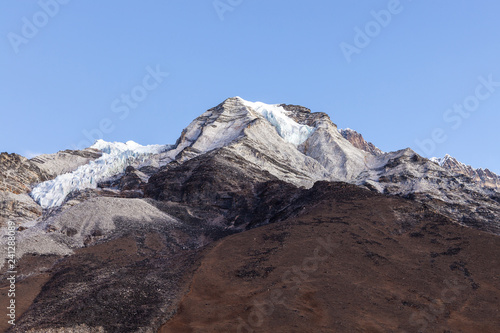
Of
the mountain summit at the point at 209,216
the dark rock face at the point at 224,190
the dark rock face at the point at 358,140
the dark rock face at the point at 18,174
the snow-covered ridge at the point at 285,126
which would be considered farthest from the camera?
the dark rock face at the point at 358,140

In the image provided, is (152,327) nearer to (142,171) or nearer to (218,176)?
(218,176)

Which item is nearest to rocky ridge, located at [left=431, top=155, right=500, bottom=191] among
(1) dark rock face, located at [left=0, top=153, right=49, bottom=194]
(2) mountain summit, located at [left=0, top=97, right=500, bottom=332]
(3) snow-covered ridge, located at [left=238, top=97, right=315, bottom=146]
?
(2) mountain summit, located at [left=0, top=97, right=500, bottom=332]

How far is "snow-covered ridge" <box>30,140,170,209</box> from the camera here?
109 meters

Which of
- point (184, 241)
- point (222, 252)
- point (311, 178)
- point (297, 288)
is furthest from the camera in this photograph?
point (311, 178)

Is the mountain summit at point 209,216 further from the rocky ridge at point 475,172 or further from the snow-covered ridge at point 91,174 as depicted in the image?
the rocky ridge at point 475,172

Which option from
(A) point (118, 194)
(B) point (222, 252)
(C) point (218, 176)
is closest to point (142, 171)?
(A) point (118, 194)

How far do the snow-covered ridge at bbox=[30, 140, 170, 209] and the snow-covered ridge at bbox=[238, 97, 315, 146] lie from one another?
109 ft

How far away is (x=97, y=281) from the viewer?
119ft

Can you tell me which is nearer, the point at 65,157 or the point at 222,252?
the point at 222,252

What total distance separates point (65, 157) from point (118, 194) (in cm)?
6502

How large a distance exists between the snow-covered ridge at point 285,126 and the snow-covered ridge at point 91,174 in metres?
33.3

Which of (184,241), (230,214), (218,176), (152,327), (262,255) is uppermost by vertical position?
(218,176)

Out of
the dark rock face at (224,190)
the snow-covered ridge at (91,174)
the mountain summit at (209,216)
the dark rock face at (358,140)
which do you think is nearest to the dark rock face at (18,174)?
the mountain summit at (209,216)

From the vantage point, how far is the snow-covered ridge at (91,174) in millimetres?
109438
